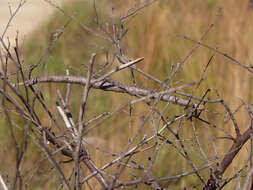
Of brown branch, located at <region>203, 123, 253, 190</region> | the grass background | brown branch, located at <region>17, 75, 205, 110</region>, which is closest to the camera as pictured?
brown branch, located at <region>203, 123, 253, 190</region>

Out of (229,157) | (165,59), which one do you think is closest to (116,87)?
(229,157)

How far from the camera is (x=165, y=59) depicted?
3004mm

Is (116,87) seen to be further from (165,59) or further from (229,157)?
(165,59)

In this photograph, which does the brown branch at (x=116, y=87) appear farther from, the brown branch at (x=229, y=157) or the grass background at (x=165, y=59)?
the grass background at (x=165, y=59)

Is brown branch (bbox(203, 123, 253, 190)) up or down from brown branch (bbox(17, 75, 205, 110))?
down

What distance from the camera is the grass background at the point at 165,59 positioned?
7.25 ft

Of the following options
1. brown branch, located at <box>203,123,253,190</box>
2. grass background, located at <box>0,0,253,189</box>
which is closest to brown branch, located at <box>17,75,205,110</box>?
brown branch, located at <box>203,123,253,190</box>

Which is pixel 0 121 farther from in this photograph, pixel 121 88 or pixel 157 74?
pixel 121 88

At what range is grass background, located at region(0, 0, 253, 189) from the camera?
87.0 inches

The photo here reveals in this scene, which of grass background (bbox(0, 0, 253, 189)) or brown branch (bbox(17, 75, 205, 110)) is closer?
brown branch (bbox(17, 75, 205, 110))

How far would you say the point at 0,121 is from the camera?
238 cm

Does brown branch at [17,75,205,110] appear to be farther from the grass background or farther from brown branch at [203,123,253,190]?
the grass background

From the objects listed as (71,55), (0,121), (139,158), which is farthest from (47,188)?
(71,55)

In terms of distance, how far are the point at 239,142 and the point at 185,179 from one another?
1.19 meters
